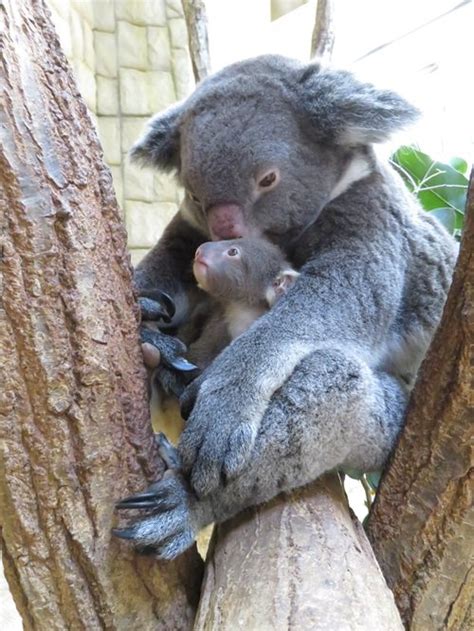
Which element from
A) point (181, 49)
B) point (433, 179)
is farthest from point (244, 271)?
point (181, 49)

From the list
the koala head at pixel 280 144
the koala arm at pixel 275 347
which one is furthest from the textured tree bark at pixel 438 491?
the koala head at pixel 280 144

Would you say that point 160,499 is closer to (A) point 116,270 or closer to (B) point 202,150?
(A) point 116,270

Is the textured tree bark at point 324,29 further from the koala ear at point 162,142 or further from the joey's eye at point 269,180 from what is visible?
the joey's eye at point 269,180

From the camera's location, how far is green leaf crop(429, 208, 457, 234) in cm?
327

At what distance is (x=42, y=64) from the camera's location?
1.53 metres

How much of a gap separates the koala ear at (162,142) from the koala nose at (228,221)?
16.7 inches

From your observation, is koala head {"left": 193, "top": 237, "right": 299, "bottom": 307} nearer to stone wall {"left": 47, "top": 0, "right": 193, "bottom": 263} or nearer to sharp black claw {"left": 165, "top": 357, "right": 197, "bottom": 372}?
sharp black claw {"left": 165, "top": 357, "right": 197, "bottom": 372}

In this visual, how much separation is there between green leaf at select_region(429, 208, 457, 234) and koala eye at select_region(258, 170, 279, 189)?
47.2 inches

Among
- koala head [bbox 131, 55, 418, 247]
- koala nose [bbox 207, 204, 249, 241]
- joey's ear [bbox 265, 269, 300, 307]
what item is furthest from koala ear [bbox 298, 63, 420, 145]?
joey's ear [bbox 265, 269, 300, 307]

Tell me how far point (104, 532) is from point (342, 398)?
0.65 meters

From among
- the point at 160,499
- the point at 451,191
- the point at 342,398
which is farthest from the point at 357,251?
the point at 451,191

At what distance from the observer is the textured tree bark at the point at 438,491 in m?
1.64

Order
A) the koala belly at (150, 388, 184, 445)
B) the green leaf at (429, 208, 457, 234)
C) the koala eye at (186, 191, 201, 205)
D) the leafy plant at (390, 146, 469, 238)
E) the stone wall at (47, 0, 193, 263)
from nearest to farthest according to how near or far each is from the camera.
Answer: the koala belly at (150, 388, 184, 445), the koala eye at (186, 191, 201, 205), the green leaf at (429, 208, 457, 234), the leafy plant at (390, 146, 469, 238), the stone wall at (47, 0, 193, 263)

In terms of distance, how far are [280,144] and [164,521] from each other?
1.24m
